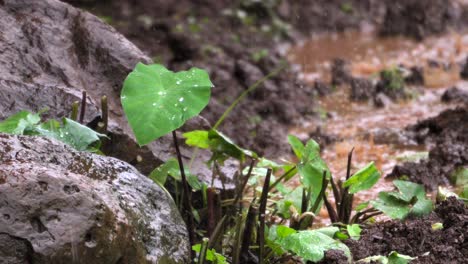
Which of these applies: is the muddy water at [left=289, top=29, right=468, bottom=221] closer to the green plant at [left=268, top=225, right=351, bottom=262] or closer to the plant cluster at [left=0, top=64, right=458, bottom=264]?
the plant cluster at [left=0, top=64, right=458, bottom=264]

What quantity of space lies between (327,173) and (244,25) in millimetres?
5212

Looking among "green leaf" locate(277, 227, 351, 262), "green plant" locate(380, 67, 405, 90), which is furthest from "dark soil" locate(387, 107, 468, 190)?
"green leaf" locate(277, 227, 351, 262)

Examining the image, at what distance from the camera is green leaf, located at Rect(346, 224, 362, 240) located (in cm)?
294

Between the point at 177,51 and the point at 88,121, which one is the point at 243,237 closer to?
the point at 88,121

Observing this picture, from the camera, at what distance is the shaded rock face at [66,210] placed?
83.0 inches

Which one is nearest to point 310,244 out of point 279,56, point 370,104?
point 370,104

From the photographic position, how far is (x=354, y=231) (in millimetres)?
2961

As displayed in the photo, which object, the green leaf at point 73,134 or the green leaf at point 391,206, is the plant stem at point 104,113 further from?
the green leaf at point 391,206

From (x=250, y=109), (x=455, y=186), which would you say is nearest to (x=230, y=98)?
(x=250, y=109)

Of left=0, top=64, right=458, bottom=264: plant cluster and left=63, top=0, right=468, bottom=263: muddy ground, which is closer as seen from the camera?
left=0, top=64, right=458, bottom=264: plant cluster

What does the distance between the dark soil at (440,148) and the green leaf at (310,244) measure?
1384 millimetres

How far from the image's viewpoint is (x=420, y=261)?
2.62 meters

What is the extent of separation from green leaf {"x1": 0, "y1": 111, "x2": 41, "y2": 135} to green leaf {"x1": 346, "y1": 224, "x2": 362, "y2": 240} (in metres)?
1.19

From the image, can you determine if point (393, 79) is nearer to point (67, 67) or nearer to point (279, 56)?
point (279, 56)
